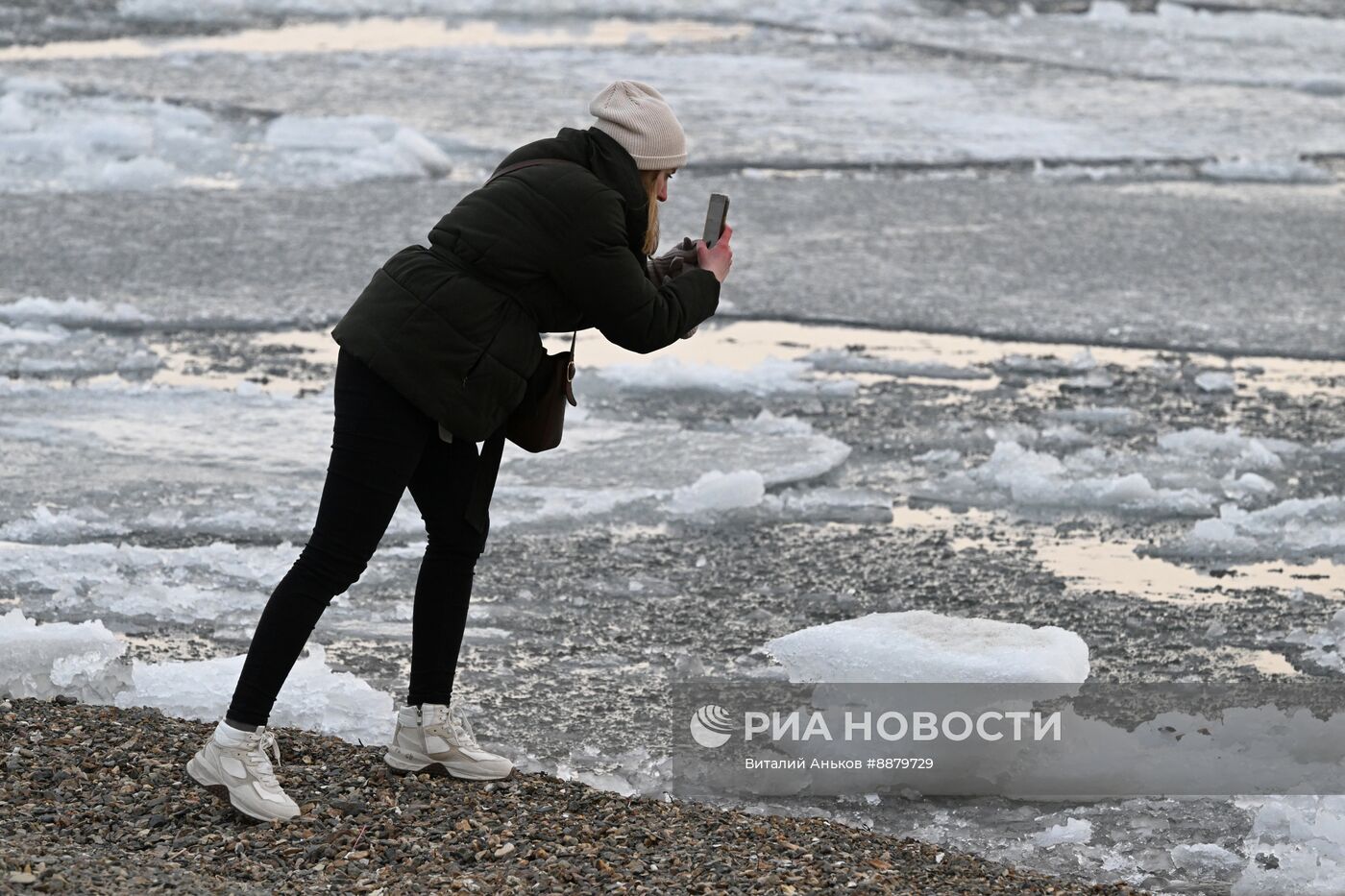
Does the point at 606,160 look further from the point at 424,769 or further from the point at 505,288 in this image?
the point at 424,769

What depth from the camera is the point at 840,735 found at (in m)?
4.47

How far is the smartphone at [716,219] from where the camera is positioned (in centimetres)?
370

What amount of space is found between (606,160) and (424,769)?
1.32 metres

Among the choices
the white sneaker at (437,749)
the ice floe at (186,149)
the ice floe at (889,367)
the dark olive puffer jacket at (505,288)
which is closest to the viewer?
the dark olive puffer jacket at (505,288)

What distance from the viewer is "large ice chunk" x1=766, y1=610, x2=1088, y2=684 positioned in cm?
457

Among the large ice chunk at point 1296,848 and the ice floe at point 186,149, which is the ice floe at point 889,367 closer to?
the large ice chunk at point 1296,848

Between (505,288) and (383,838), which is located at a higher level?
(505,288)

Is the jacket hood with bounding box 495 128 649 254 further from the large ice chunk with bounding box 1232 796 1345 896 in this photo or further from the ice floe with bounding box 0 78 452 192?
the ice floe with bounding box 0 78 452 192

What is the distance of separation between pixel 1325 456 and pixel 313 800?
4.53 meters

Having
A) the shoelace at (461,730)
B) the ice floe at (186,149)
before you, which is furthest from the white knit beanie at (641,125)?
the ice floe at (186,149)

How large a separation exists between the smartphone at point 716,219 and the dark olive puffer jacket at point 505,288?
21 centimetres

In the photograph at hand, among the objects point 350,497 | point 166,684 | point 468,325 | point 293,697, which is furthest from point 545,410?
point 166,684

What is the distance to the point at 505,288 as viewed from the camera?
3.50m

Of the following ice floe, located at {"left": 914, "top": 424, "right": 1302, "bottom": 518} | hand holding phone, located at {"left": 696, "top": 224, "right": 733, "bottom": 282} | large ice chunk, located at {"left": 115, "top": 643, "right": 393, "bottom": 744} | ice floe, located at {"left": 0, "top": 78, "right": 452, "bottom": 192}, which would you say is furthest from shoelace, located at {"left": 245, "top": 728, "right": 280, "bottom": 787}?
ice floe, located at {"left": 0, "top": 78, "right": 452, "bottom": 192}
